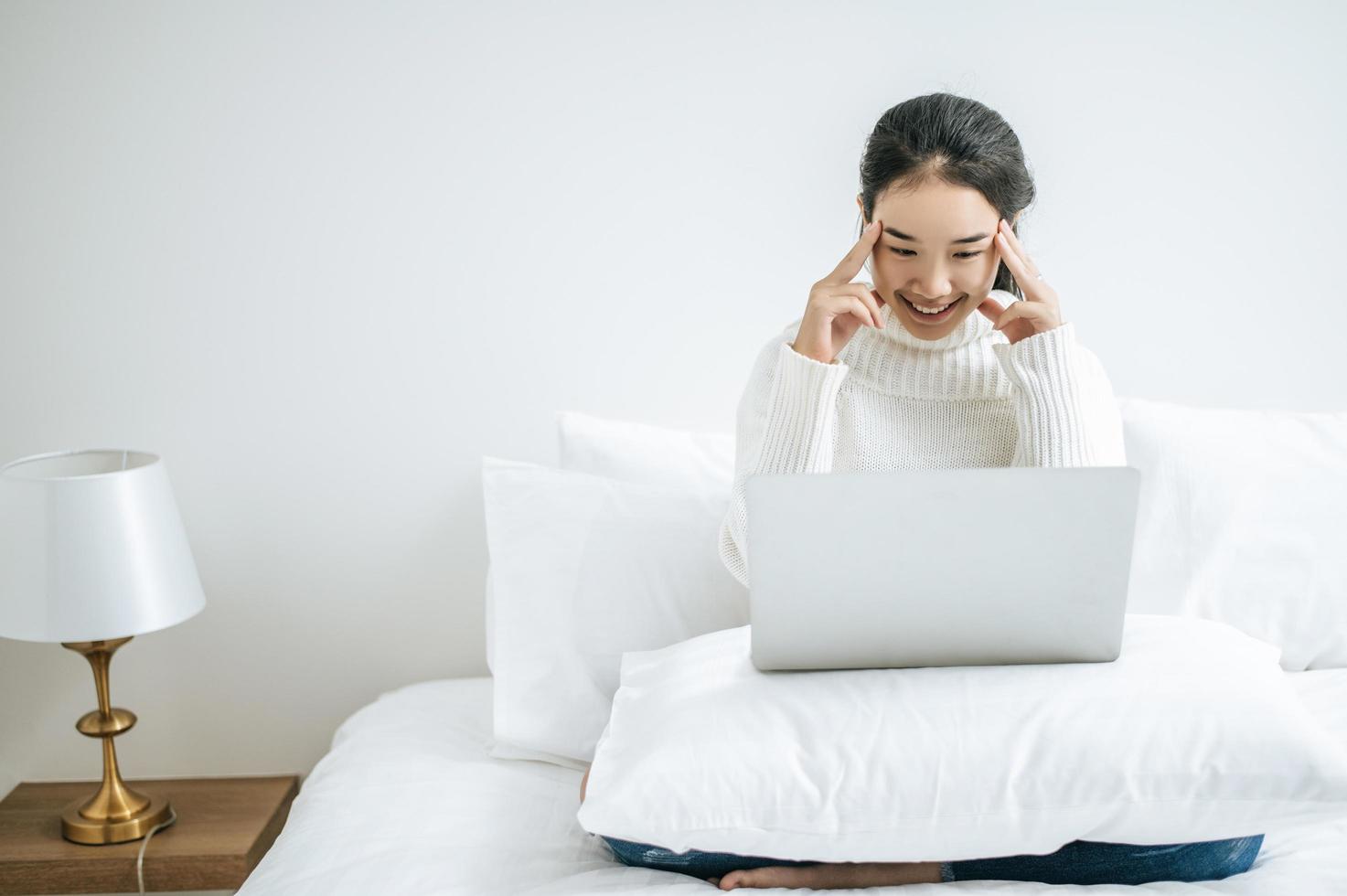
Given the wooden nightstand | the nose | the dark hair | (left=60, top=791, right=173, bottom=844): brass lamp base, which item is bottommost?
the wooden nightstand

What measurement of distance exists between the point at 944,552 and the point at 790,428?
0.37 m

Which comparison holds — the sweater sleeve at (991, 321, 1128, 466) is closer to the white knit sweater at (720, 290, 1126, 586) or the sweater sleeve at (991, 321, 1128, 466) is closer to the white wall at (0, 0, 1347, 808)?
the white knit sweater at (720, 290, 1126, 586)

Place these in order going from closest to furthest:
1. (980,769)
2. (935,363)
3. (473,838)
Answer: (980,769)
(473,838)
(935,363)

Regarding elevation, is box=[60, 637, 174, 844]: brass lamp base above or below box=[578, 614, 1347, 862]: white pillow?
below

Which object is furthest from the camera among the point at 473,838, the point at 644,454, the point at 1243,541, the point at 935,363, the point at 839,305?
the point at 644,454

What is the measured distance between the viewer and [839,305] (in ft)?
4.54

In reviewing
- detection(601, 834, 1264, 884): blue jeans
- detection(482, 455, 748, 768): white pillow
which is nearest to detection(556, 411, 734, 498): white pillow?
detection(482, 455, 748, 768): white pillow

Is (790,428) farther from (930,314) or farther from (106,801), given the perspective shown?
(106,801)

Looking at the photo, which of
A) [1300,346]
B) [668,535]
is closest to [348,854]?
[668,535]

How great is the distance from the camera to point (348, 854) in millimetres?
1249

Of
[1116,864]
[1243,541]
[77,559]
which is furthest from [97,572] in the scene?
[1243,541]

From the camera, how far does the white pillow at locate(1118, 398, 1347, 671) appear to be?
5.36ft

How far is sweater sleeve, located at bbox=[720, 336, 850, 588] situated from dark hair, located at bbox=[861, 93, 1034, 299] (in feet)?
0.72

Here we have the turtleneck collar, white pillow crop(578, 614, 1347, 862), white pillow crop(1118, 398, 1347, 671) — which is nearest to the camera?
white pillow crop(578, 614, 1347, 862)
